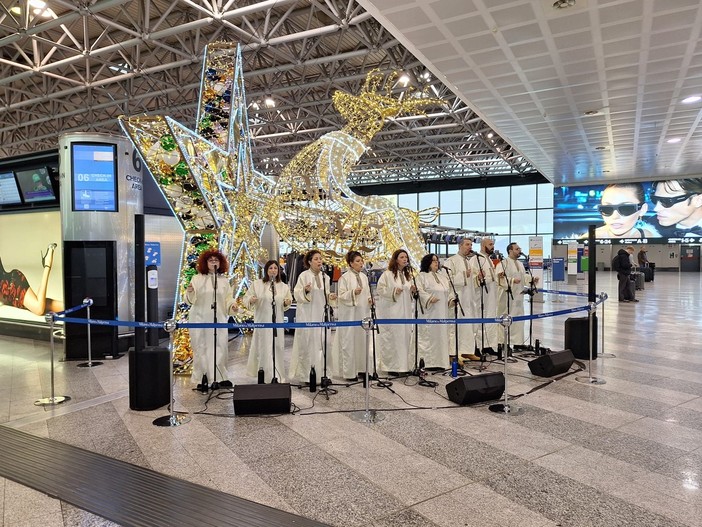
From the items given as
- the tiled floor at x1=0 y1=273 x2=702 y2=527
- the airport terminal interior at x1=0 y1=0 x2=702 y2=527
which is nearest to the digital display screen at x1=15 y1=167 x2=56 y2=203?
the airport terminal interior at x1=0 y1=0 x2=702 y2=527

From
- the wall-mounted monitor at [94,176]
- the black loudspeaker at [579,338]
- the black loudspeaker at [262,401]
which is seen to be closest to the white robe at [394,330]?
the black loudspeaker at [262,401]

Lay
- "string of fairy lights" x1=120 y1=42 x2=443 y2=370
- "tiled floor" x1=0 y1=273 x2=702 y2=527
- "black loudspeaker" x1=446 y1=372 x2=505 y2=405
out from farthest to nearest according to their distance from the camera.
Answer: "string of fairy lights" x1=120 y1=42 x2=443 y2=370, "black loudspeaker" x1=446 y1=372 x2=505 y2=405, "tiled floor" x1=0 y1=273 x2=702 y2=527

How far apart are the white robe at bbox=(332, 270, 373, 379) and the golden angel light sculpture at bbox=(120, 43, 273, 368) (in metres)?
2.08

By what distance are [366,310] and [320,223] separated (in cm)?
230

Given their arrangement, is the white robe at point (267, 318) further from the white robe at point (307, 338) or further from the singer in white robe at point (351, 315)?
the singer in white robe at point (351, 315)

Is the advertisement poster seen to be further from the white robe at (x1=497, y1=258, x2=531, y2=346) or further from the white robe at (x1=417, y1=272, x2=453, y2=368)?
the white robe at (x1=497, y1=258, x2=531, y2=346)

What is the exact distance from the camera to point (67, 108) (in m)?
21.2

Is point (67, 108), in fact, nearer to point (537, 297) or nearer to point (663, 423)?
point (537, 297)

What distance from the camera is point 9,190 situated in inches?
380

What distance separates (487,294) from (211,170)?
4.72m

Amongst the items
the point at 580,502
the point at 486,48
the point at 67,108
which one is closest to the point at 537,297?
the point at 486,48

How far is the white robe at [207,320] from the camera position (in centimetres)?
600

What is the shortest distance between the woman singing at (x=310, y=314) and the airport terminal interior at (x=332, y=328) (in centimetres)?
27

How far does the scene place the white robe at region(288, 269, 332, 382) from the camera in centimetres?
623
